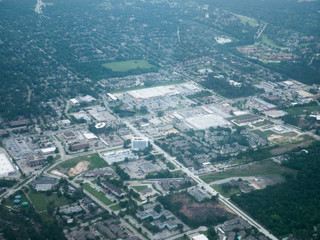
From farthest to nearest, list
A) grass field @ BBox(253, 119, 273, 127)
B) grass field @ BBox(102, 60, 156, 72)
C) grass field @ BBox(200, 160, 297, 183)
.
→ grass field @ BBox(102, 60, 156, 72) → grass field @ BBox(253, 119, 273, 127) → grass field @ BBox(200, 160, 297, 183)

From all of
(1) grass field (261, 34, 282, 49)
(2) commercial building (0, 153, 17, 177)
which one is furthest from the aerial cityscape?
(1) grass field (261, 34, 282, 49)

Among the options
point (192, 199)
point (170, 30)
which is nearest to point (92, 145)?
point (192, 199)

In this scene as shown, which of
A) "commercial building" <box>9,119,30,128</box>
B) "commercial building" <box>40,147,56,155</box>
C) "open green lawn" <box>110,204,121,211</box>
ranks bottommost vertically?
"commercial building" <box>9,119,30,128</box>

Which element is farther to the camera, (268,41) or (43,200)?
(268,41)

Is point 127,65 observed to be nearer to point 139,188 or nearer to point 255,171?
point 255,171

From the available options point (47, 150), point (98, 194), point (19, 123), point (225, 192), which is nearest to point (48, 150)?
point (47, 150)

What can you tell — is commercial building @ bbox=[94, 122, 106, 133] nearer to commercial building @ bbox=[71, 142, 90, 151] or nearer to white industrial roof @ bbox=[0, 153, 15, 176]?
commercial building @ bbox=[71, 142, 90, 151]
